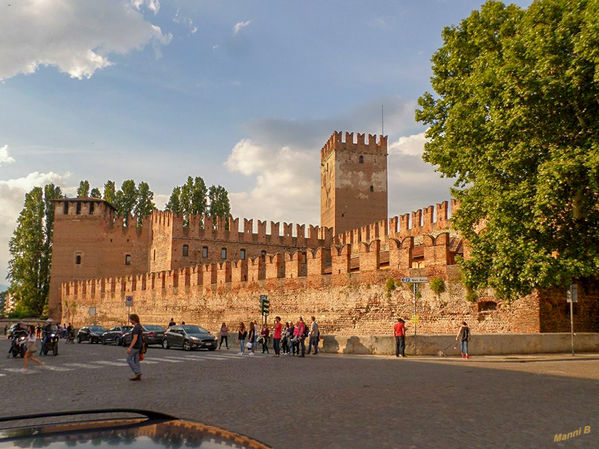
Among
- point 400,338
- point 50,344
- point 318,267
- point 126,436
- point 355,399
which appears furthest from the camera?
point 318,267

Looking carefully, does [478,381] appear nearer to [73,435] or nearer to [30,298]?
[73,435]

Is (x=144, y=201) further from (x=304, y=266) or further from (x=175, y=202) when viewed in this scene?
(x=304, y=266)

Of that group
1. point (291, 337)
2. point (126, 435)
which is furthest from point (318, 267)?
point (126, 435)

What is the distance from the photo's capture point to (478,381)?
10.8 m

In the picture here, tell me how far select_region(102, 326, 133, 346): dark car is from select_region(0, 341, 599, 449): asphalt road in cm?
1419

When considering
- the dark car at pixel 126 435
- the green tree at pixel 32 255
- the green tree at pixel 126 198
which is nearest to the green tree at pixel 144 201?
the green tree at pixel 126 198

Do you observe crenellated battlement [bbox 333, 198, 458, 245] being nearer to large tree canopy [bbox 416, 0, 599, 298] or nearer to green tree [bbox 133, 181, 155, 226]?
large tree canopy [bbox 416, 0, 599, 298]

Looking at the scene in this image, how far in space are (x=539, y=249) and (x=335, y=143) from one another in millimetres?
50570

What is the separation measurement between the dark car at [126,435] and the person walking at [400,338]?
15.6 m

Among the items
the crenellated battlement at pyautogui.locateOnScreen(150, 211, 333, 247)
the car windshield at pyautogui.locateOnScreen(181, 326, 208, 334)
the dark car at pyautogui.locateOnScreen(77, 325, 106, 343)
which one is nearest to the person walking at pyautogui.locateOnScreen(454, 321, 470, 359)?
the car windshield at pyautogui.locateOnScreen(181, 326, 208, 334)

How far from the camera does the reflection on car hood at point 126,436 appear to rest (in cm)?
216

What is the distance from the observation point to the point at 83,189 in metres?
63.9

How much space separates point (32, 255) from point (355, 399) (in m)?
58.6


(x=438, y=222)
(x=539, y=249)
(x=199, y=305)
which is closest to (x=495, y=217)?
(x=539, y=249)
